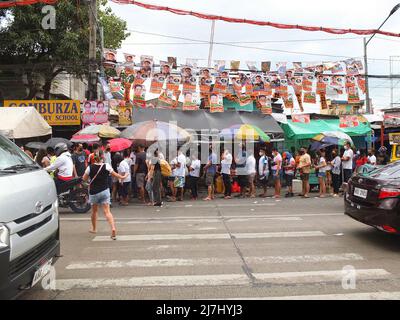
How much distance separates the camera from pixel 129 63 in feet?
53.6

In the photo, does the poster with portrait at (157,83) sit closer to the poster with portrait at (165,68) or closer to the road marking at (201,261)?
the poster with portrait at (165,68)

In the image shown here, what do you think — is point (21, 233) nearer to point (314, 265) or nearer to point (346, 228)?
point (314, 265)

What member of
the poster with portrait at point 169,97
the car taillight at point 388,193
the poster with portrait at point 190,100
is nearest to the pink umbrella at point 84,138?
the poster with portrait at point 169,97

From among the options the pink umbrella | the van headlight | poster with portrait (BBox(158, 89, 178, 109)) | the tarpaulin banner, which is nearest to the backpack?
the pink umbrella

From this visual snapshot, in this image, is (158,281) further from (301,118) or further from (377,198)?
(301,118)

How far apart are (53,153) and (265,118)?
10356 mm

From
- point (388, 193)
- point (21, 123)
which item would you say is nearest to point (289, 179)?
point (388, 193)

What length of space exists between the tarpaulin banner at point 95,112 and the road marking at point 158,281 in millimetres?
10968

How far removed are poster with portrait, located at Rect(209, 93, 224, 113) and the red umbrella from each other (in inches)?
198

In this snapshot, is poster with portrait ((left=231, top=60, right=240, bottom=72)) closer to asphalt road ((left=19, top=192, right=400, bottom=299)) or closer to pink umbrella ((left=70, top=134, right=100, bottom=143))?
pink umbrella ((left=70, top=134, right=100, bottom=143))

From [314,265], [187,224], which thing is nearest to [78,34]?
[187,224]

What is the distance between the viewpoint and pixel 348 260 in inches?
236

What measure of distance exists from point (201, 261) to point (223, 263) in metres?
0.35

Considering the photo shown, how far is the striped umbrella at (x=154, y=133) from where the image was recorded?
13898 mm
